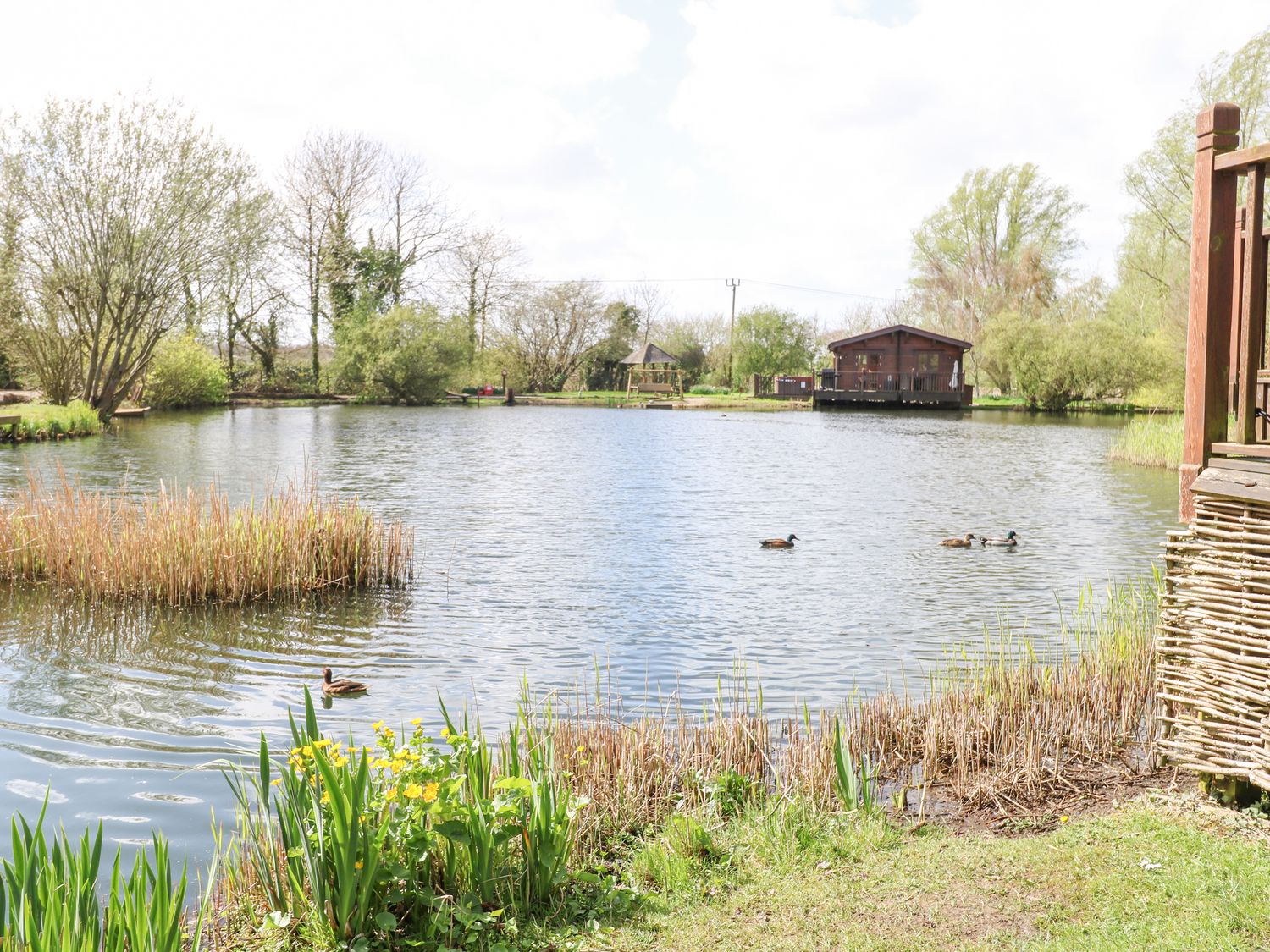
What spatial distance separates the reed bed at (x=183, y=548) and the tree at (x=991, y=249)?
6230cm

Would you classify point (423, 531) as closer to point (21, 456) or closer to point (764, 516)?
point (764, 516)

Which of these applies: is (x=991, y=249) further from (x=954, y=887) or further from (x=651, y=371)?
(x=954, y=887)

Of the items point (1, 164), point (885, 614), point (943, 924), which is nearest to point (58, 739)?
point (943, 924)

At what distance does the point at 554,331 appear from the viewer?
7306 centimetres

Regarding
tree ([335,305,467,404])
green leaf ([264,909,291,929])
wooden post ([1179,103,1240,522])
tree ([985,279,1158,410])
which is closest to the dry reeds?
green leaf ([264,909,291,929])

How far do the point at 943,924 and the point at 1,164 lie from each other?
3565 centimetres

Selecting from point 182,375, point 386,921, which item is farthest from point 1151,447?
point 182,375

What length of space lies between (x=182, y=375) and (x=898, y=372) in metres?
38.4

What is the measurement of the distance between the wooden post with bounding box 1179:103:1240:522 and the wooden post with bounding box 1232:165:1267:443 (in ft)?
0.40

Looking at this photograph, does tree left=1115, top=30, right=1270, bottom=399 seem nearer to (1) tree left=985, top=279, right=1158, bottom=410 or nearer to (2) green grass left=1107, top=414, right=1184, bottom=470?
(1) tree left=985, top=279, right=1158, bottom=410

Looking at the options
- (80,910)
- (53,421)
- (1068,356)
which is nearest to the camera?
(80,910)

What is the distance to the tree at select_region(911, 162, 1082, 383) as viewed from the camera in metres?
68.2

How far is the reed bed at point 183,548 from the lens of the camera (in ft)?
35.5

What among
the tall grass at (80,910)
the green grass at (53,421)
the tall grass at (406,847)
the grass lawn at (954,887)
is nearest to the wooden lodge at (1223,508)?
the grass lawn at (954,887)
